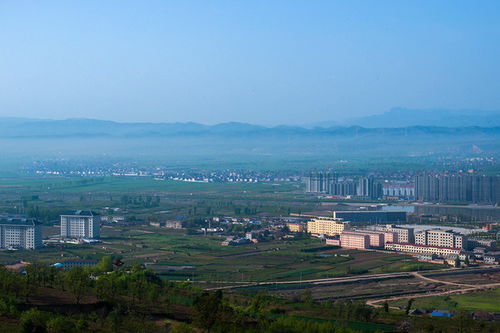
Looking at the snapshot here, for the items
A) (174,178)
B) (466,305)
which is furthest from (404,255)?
(174,178)

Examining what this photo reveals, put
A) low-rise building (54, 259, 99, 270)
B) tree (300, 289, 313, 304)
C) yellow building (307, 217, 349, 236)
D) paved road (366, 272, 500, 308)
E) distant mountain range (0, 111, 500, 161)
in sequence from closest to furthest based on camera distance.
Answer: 1. tree (300, 289, 313, 304)
2. paved road (366, 272, 500, 308)
3. low-rise building (54, 259, 99, 270)
4. yellow building (307, 217, 349, 236)
5. distant mountain range (0, 111, 500, 161)

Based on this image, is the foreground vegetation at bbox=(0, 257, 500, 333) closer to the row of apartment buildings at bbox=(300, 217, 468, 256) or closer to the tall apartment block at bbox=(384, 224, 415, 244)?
the row of apartment buildings at bbox=(300, 217, 468, 256)

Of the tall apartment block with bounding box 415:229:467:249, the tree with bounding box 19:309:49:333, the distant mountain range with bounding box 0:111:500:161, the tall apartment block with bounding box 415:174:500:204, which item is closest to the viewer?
the tree with bounding box 19:309:49:333

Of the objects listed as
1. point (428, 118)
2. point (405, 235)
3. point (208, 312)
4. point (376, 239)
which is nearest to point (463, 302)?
point (208, 312)

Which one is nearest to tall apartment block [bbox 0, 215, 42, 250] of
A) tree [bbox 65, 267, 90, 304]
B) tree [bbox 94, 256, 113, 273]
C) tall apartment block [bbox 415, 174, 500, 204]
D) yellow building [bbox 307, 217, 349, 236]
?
tree [bbox 94, 256, 113, 273]

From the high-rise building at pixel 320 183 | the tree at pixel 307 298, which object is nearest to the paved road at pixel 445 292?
the tree at pixel 307 298

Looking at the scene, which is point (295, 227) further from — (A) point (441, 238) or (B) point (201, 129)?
(B) point (201, 129)
